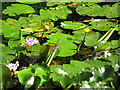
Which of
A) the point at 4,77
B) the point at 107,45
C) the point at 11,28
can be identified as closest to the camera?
the point at 4,77

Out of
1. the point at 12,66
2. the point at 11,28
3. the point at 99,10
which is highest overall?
the point at 99,10

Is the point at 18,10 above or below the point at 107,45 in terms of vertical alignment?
above

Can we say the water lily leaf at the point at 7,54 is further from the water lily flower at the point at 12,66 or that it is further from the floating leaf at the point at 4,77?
the floating leaf at the point at 4,77

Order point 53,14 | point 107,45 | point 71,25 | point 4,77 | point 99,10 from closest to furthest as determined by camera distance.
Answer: point 4,77, point 107,45, point 71,25, point 53,14, point 99,10

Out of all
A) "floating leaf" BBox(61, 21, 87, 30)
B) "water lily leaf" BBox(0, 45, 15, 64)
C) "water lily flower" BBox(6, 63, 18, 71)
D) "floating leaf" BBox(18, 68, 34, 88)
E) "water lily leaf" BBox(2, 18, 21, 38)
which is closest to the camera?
"floating leaf" BBox(18, 68, 34, 88)

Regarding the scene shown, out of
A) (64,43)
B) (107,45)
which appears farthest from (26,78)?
(107,45)

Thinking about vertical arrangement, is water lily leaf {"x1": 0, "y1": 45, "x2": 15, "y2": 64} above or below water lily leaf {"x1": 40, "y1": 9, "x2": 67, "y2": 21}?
below

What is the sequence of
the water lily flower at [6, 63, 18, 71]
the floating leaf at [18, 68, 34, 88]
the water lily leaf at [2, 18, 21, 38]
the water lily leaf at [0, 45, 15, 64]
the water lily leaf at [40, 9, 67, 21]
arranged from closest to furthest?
1. the floating leaf at [18, 68, 34, 88]
2. the water lily flower at [6, 63, 18, 71]
3. the water lily leaf at [0, 45, 15, 64]
4. the water lily leaf at [2, 18, 21, 38]
5. the water lily leaf at [40, 9, 67, 21]

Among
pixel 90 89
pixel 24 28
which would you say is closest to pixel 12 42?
pixel 24 28

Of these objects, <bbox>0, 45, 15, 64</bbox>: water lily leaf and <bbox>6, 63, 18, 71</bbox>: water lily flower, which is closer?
<bbox>6, 63, 18, 71</bbox>: water lily flower

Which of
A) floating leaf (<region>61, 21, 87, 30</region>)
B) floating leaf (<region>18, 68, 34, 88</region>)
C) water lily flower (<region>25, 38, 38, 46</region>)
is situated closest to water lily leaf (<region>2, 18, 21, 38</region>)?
water lily flower (<region>25, 38, 38, 46</region>)

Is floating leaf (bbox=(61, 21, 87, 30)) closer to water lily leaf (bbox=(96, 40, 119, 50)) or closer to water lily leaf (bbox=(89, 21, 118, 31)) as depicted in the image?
water lily leaf (bbox=(89, 21, 118, 31))

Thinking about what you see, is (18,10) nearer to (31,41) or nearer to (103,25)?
(31,41)

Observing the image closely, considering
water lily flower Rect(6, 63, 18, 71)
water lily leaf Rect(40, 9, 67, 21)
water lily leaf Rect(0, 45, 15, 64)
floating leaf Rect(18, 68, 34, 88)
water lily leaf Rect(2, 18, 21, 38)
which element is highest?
water lily leaf Rect(40, 9, 67, 21)
